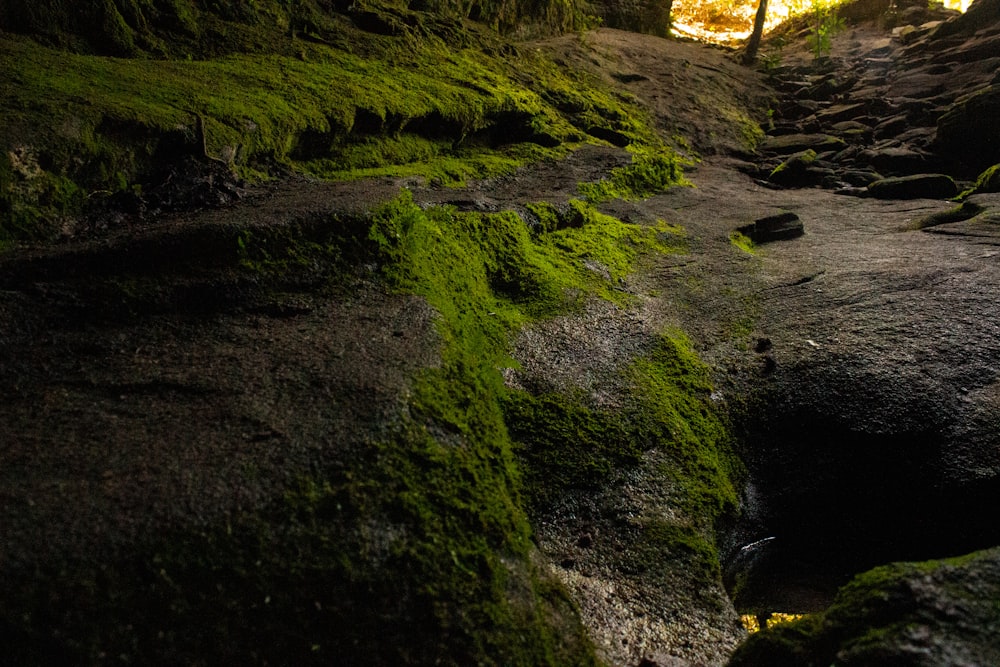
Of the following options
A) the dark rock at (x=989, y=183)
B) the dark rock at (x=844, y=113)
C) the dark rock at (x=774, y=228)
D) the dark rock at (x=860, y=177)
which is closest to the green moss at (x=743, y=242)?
the dark rock at (x=774, y=228)

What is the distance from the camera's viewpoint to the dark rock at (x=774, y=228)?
295 inches

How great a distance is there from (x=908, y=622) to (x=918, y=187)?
927cm

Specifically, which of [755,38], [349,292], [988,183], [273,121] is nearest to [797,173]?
[988,183]

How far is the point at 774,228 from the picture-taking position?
757 cm

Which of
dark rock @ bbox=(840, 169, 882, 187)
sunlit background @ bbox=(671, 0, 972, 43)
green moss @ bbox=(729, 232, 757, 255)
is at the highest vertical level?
sunlit background @ bbox=(671, 0, 972, 43)

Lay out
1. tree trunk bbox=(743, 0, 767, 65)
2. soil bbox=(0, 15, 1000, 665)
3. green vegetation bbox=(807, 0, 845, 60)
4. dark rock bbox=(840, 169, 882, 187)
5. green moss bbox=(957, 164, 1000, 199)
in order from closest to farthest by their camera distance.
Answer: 1. soil bbox=(0, 15, 1000, 665)
2. green moss bbox=(957, 164, 1000, 199)
3. dark rock bbox=(840, 169, 882, 187)
4. green vegetation bbox=(807, 0, 845, 60)
5. tree trunk bbox=(743, 0, 767, 65)

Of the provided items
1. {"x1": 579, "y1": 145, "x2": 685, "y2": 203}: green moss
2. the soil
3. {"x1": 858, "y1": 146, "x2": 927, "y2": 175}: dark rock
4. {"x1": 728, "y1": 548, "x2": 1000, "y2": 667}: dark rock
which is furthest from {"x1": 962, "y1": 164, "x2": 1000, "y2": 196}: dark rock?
{"x1": 728, "y1": 548, "x2": 1000, "y2": 667}: dark rock

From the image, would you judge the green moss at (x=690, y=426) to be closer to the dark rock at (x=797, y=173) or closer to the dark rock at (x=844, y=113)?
the dark rock at (x=797, y=173)

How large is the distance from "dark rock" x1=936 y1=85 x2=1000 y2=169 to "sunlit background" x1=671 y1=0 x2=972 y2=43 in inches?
540

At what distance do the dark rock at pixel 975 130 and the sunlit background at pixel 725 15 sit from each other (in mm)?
13711

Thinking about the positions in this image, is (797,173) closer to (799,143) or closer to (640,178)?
(799,143)

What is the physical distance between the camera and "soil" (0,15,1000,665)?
2576mm

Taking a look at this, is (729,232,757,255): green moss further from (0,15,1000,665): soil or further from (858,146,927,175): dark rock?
(858,146,927,175): dark rock

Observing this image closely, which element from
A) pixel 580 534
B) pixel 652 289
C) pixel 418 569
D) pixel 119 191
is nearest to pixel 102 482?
pixel 418 569
